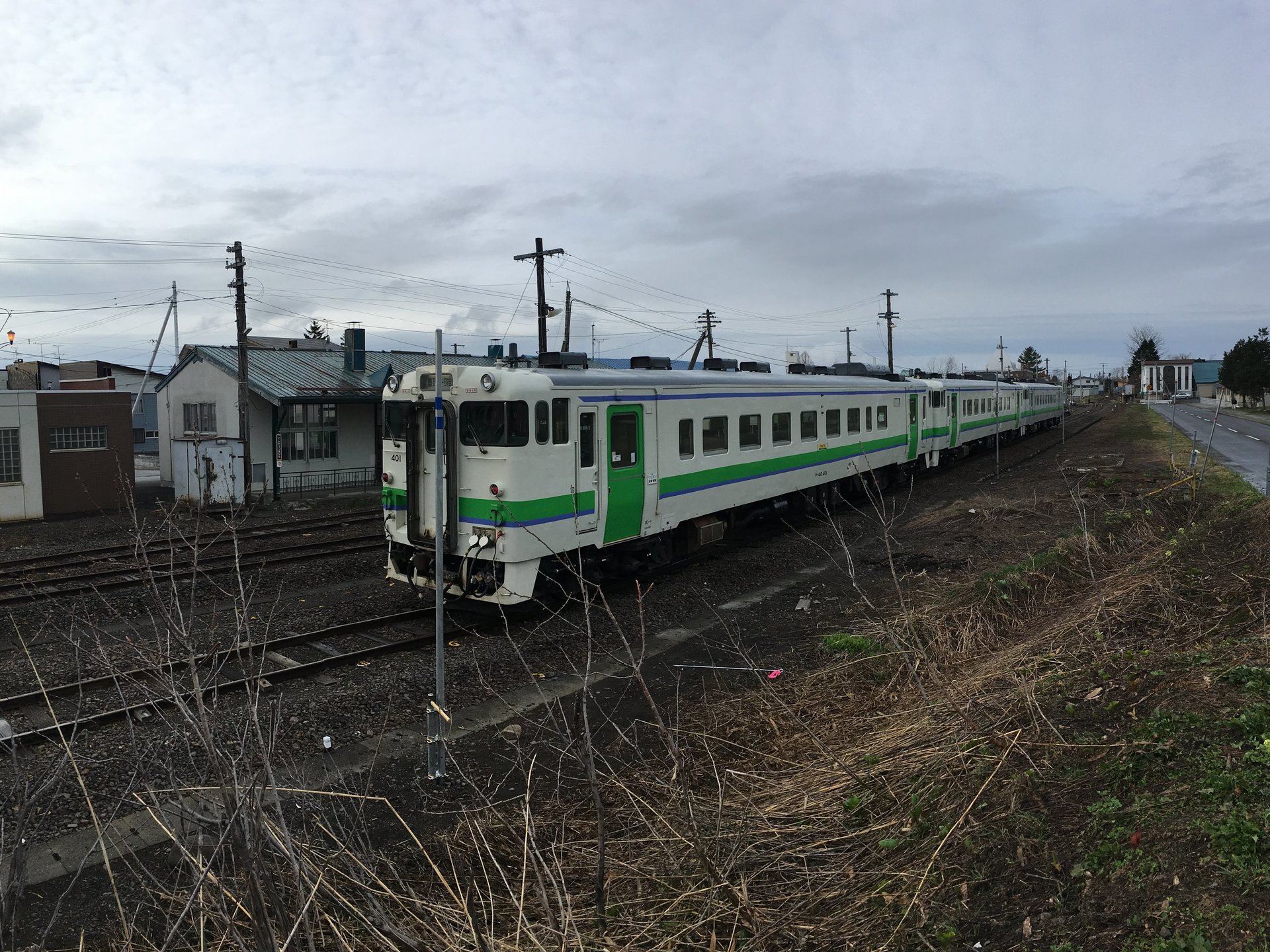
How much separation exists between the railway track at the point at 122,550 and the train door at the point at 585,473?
212 inches

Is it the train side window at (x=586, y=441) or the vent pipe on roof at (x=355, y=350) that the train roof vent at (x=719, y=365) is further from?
the vent pipe on roof at (x=355, y=350)

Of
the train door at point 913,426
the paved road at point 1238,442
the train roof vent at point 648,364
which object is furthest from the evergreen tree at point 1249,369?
the train roof vent at point 648,364

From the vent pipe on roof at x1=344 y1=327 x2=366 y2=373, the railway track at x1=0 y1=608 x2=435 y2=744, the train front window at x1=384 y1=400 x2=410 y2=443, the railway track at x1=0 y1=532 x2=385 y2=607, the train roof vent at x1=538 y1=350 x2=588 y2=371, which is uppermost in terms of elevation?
the vent pipe on roof at x1=344 y1=327 x2=366 y2=373

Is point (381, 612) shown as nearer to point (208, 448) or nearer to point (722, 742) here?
point (722, 742)

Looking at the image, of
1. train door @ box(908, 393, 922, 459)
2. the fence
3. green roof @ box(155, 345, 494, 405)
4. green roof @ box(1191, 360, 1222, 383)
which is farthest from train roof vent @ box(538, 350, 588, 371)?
green roof @ box(1191, 360, 1222, 383)

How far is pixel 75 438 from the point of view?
74.5ft

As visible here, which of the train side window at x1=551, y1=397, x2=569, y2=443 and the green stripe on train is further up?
the train side window at x1=551, y1=397, x2=569, y2=443

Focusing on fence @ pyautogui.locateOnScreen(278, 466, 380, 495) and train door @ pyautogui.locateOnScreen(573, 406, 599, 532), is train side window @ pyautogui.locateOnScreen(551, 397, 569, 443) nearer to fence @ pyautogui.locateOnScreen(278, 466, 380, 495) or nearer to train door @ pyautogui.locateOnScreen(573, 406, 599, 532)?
train door @ pyautogui.locateOnScreen(573, 406, 599, 532)

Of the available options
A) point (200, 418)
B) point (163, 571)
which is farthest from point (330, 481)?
point (163, 571)

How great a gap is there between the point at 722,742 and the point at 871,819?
6.07ft

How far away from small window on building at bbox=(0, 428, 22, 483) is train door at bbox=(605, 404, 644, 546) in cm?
1782

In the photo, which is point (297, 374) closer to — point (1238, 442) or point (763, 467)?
point (763, 467)

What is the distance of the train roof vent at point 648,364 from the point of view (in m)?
13.7

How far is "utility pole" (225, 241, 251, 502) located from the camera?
21562 mm
